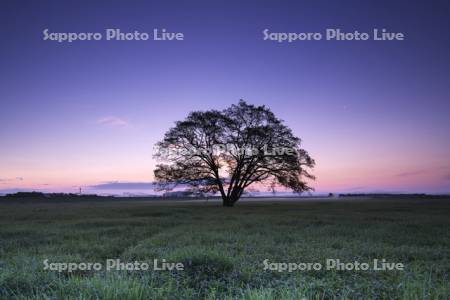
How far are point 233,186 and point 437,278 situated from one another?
34562mm

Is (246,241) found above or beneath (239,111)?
beneath

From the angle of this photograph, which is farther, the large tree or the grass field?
the large tree

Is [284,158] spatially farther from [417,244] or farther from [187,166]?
[417,244]

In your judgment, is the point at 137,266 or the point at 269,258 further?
the point at 269,258

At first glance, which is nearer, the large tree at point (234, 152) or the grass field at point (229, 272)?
the grass field at point (229, 272)

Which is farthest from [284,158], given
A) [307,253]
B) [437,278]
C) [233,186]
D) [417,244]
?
[437,278]

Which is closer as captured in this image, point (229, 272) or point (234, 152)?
point (229, 272)

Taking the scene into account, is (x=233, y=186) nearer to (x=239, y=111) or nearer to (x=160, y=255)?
(x=239, y=111)

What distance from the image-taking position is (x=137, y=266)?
28.1 feet

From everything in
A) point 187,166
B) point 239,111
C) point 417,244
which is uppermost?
point 239,111

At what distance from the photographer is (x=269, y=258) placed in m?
9.76

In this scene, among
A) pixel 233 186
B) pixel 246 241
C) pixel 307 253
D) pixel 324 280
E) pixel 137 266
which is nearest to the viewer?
pixel 324 280

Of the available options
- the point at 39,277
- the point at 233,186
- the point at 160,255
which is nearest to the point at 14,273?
the point at 39,277

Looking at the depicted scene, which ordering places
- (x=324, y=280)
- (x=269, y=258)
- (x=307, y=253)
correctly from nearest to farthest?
1. (x=324, y=280)
2. (x=269, y=258)
3. (x=307, y=253)
